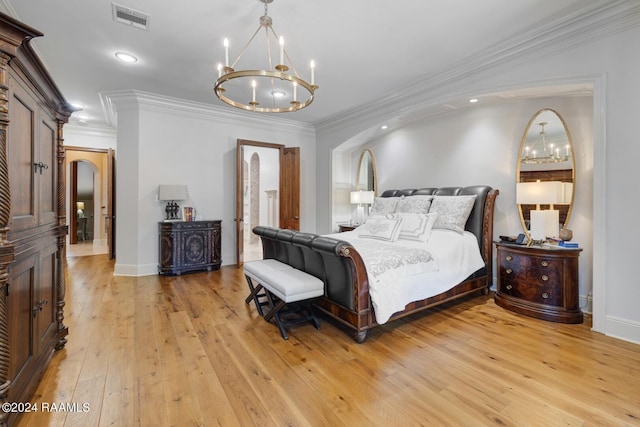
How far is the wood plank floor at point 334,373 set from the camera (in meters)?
1.64

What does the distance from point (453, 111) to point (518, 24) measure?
159 centimetres

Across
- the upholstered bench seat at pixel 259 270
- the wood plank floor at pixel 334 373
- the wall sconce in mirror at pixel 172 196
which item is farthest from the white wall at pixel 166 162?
the upholstered bench seat at pixel 259 270

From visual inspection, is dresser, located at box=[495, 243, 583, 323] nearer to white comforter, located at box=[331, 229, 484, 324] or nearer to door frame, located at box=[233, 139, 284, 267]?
white comforter, located at box=[331, 229, 484, 324]

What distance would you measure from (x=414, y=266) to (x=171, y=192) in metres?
3.98

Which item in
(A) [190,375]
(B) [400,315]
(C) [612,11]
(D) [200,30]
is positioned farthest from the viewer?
(D) [200,30]

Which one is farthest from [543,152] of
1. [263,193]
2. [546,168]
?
[263,193]

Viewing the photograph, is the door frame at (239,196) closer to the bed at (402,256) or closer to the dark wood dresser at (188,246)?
the dark wood dresser at (188,246)

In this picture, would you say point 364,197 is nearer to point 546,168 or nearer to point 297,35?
point 546,168

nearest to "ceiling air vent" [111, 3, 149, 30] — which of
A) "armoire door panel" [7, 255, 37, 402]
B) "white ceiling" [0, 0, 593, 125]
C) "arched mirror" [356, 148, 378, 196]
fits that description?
"white ceiling" [0, 0, 593, 125]

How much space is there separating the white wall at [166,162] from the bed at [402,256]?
6.99ft

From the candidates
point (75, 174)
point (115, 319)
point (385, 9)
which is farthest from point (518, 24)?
point (75, 174)

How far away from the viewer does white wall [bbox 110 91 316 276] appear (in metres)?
4.79

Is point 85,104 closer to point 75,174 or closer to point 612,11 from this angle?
point 75,174

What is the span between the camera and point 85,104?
5234 millimetres
